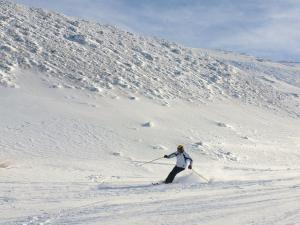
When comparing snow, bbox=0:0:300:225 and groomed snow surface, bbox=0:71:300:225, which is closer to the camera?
groomed snow surface, bbox=0:71:300:225

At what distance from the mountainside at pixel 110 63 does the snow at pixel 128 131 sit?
0.18 meters

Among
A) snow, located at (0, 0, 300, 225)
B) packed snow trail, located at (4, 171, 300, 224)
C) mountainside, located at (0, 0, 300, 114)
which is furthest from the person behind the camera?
mountainside, located at (0, 0, 300, 114)

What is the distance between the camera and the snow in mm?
12664

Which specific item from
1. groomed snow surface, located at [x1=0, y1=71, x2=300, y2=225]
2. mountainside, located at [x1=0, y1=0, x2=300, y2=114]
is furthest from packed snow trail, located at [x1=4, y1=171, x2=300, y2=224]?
mountainside, located at [x1=0, y1=0, x2=300, y2=114]

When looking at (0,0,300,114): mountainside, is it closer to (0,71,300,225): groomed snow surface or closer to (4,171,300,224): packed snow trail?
(0,71,300,225): groomed snow surface

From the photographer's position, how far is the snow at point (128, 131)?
41.5 feet

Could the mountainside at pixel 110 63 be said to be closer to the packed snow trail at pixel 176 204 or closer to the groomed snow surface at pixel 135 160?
the groomed snow surface at pixel 135 160

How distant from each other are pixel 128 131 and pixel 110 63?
1547cm

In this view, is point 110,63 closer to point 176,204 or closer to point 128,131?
point 128,131

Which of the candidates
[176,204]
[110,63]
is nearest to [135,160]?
[176,204]

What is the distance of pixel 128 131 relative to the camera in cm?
3098

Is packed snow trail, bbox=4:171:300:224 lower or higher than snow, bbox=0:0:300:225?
lower

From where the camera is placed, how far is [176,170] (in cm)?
1800

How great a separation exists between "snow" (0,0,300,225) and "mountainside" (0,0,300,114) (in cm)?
18
